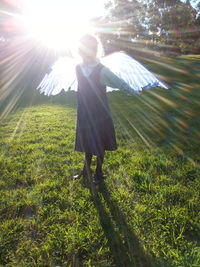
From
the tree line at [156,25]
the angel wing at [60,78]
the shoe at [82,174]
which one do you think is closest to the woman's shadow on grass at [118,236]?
the shoe at [82,174]

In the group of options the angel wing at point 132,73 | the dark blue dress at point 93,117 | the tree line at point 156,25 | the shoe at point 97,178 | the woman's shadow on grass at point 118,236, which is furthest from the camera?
Answer: the tree line at point 156,25

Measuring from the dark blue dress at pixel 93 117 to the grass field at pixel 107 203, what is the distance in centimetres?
63

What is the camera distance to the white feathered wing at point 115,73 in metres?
1.83

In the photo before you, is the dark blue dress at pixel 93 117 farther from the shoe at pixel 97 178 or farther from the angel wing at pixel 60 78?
the shoe at pixel 97 178

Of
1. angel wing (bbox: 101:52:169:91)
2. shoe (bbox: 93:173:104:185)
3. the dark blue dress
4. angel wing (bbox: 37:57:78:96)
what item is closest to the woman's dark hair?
the dark blue dress

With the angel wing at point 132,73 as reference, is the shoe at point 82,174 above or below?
below

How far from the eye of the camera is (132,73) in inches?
74.4

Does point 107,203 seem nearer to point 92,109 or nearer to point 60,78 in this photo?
point 92,109

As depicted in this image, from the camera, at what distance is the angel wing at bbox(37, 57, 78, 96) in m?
2.84

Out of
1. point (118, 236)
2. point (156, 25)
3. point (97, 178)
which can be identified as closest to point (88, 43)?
point (97, 178)

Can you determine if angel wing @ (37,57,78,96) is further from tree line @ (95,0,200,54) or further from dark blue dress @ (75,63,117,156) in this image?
tree line @ (95,0,200,54)

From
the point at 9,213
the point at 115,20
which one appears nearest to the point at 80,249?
the point at 9,213

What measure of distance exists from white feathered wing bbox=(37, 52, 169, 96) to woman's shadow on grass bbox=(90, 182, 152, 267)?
158cm

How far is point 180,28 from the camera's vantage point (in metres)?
28.9
